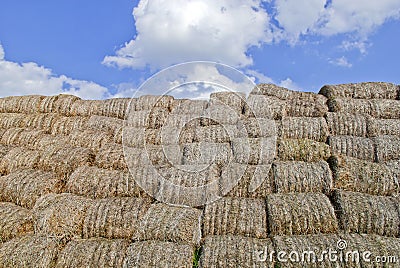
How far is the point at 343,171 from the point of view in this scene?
8359mm

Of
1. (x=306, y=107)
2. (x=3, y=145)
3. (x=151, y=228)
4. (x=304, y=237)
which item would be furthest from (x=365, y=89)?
(x=3, y=145)

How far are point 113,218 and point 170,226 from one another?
1.16m

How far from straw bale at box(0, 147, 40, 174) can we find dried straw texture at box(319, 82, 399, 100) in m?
7.62

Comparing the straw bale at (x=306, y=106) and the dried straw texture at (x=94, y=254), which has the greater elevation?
the straw bale at (x=306, y=106)

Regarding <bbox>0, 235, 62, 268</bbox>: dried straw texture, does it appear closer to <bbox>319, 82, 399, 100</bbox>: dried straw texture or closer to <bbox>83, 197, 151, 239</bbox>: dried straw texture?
<bbox>83, 197, 151, 239</bbox>: dried straw texture

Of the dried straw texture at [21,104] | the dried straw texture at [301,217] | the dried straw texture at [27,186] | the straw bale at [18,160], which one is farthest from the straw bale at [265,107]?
the dried straw texture at [21,104]

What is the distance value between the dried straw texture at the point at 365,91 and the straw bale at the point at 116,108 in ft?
17.9

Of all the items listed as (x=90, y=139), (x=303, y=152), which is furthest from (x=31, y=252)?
(x=303, y=152)

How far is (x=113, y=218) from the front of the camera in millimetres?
7707

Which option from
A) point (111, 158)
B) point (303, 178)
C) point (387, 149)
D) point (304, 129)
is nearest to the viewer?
point (303, 178)

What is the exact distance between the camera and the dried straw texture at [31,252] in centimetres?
704
